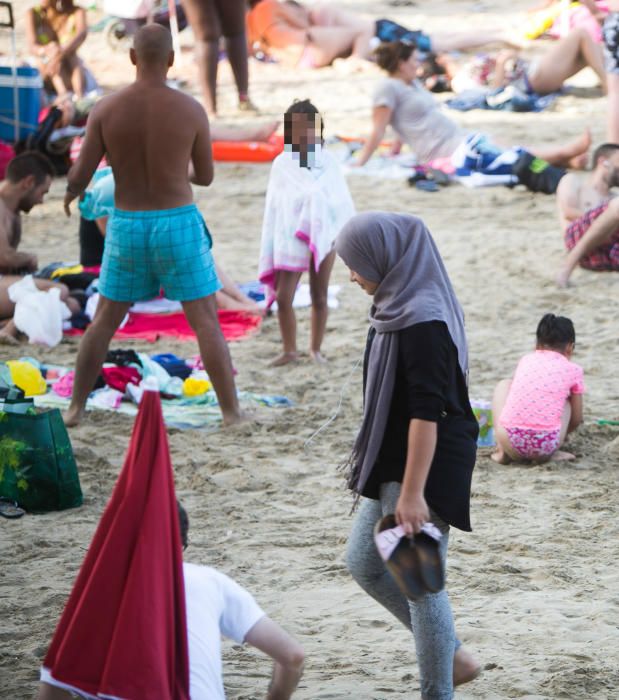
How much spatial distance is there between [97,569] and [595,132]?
9820 mm

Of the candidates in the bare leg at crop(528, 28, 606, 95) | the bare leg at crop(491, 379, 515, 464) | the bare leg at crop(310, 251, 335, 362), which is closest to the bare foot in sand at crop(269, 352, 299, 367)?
the bare leg at crop(310, 251, 335, 362)

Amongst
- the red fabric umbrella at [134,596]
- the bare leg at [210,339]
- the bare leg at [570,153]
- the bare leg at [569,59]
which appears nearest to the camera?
the red fabric umbrella at [134,596]

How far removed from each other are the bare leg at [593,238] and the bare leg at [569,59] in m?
5.24

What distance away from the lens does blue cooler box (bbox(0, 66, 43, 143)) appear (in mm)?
11281

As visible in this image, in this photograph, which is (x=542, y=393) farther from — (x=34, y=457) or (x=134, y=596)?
(x=134, y=596)

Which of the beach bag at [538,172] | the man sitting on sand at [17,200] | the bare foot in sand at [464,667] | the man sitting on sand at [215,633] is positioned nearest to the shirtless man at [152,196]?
the man sitting on sand at [17,200]

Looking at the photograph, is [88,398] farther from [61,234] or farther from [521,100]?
[521,100]

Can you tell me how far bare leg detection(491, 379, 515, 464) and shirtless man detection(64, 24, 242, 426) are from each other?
4.00 feet

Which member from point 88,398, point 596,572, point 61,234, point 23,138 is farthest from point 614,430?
point 23,138

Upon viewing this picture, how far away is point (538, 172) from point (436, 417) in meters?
7.17

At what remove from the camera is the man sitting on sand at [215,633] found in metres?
2.63

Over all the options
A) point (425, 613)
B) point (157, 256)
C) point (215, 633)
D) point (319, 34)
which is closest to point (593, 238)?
point (157, 256)

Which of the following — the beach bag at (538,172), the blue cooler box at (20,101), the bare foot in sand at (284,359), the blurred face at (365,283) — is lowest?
the bare foot in sand at (284,359)

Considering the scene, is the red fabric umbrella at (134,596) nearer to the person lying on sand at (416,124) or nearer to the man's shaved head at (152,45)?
the man's shaved head at (152,45)
